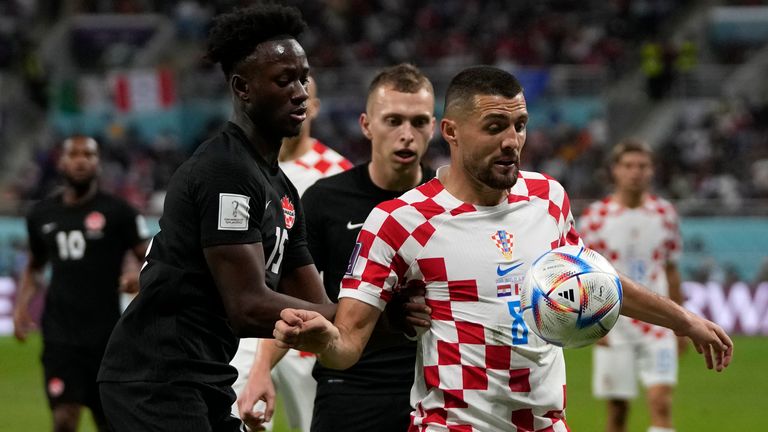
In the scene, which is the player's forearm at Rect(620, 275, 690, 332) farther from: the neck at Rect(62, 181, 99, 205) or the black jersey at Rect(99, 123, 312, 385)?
the neck at Rect(62, 181, 99, 205)

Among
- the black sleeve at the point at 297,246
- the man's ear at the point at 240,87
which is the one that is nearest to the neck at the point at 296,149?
the black sleeve at the point at 297,246

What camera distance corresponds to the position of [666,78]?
94.4 feet

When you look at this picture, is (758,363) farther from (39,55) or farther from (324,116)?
(39,55)

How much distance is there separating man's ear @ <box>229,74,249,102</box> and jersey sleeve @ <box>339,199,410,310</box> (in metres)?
0.71

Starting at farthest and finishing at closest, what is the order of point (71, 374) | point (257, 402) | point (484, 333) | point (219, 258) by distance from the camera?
point (71, 374), point (257, 402), point (484, 333), point (219, 258)

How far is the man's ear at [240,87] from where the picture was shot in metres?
4.58

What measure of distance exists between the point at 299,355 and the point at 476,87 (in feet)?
10.2

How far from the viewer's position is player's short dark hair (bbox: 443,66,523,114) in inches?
189

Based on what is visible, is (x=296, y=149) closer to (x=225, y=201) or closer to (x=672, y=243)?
(x=225, y=201)

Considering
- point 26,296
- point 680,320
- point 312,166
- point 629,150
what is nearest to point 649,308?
point 680,320

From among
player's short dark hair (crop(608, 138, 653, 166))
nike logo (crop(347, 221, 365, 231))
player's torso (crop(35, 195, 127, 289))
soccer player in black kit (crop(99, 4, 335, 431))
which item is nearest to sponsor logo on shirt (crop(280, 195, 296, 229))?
soccer player in black kit (crop(99, 4, 335, 431))

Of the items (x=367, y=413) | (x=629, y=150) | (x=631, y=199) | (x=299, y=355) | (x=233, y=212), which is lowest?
(x=367, y=413)

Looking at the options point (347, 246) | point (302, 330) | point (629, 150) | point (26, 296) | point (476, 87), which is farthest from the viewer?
point (629, 150)

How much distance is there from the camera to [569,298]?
446cm
